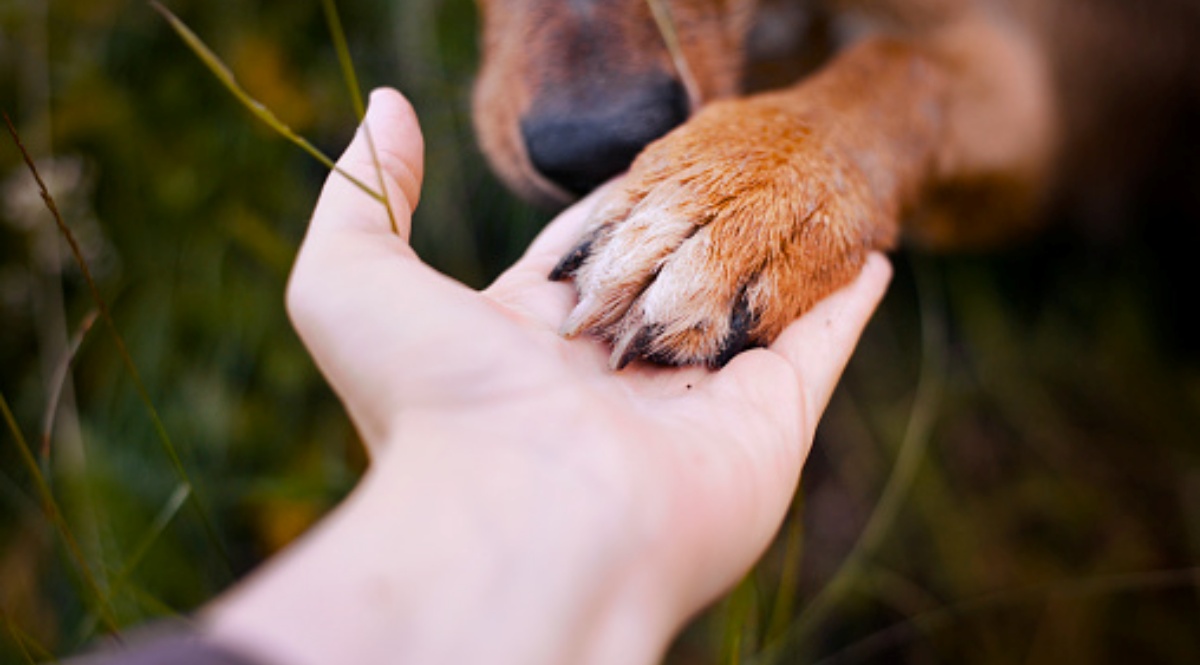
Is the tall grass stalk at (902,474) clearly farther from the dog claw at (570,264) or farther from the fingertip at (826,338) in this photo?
the dog claw at (570,264)

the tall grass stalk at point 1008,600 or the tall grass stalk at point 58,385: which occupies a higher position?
the tall grass stalk at point 58,385

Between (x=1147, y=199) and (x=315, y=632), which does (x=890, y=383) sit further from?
(x=315, y=632)

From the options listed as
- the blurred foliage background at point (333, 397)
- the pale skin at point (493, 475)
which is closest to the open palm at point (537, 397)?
the pale skin at point (493, 475)

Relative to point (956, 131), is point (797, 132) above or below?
above

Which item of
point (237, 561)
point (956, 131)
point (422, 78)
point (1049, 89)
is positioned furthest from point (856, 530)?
point (422, 78)

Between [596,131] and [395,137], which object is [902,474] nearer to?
[596,131]

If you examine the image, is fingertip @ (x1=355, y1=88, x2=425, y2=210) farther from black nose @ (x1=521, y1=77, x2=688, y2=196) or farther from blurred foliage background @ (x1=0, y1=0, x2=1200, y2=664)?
blurred foliage background @ (x1=0, y1=0, x2=1200, y2=664)

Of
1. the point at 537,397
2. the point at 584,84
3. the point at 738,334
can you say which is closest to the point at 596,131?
the point at 584,84
